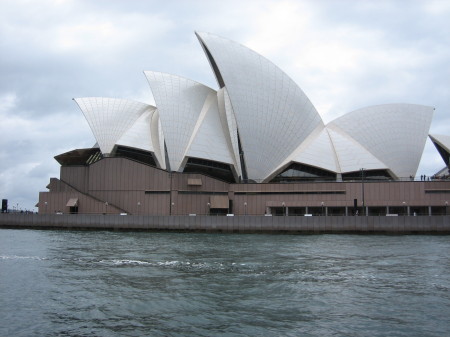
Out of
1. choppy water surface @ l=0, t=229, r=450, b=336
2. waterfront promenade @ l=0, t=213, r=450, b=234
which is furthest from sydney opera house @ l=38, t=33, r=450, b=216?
choppy water surface @ l=0, t=229, r=450, b=336

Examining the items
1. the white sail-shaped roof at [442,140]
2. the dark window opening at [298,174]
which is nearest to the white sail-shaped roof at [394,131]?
the white sail-shaped roof at [442,140]

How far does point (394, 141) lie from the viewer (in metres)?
53.4

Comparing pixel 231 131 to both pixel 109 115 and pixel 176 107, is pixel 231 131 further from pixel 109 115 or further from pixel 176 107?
pixel 109 115

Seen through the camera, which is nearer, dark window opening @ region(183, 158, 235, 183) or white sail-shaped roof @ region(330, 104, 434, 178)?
dark window opening @ region(183, 158, 235, 183)

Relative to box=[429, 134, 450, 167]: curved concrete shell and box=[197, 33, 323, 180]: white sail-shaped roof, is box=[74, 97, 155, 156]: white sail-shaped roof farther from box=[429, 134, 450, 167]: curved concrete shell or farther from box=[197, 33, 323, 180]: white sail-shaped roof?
box=[429, 134, 450, 167]: curved concrete shell

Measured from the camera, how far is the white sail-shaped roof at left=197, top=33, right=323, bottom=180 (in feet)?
167

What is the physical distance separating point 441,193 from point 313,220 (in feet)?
49.8

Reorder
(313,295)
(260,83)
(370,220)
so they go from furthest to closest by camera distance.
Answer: (260,83) → (370,220) → (313,295)

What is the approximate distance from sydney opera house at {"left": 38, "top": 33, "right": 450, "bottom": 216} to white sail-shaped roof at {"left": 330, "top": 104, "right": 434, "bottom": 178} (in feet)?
0.38

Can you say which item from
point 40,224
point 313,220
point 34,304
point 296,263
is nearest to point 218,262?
point 296,263

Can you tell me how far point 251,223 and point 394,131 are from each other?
2152 cm

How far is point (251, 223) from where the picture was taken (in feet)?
145

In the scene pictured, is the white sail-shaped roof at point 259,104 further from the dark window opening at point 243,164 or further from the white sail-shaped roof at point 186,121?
the white sail-shaped roof at point 186,121

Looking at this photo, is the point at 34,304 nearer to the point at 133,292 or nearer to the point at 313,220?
the point at 133,292
